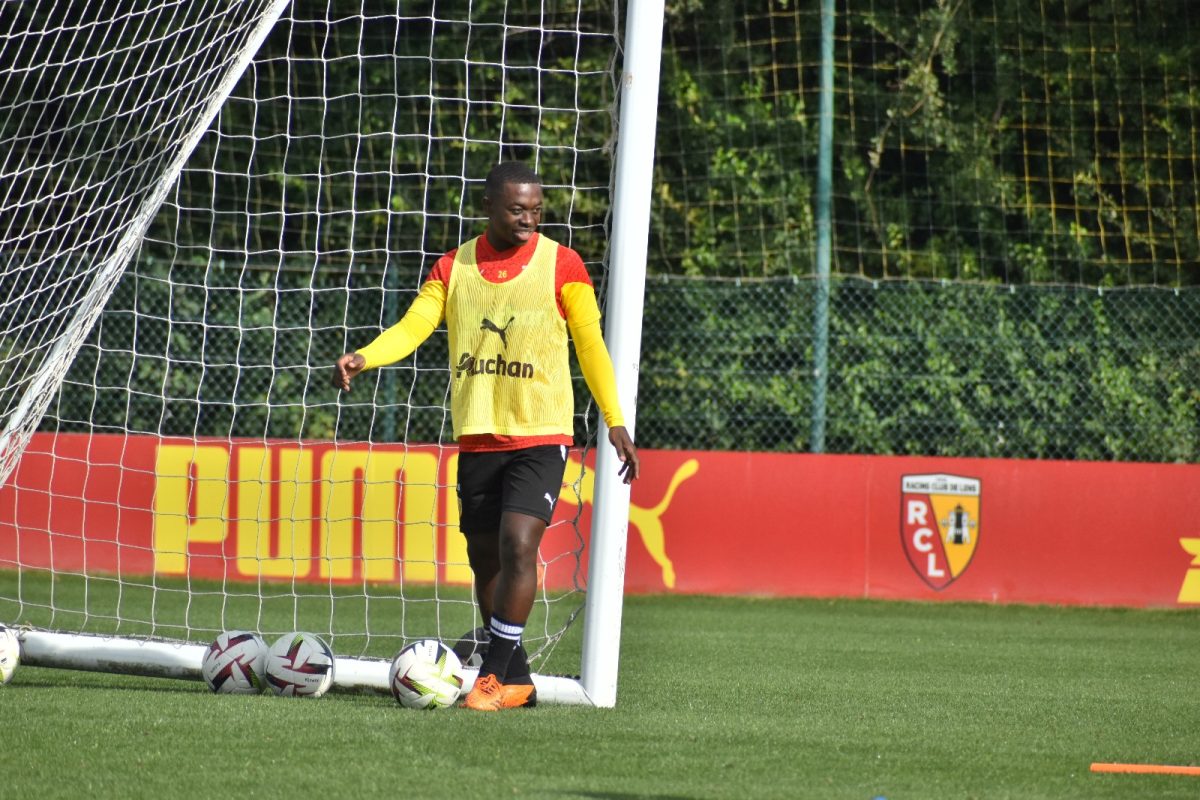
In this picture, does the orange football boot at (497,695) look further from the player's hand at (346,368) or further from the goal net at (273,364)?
the goal net at (273,364)

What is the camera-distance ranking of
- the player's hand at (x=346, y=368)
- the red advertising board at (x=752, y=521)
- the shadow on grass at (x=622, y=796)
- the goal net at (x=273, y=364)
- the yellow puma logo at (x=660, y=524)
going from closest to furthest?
the shadow on grass at (x=622, y=796), the player's hand at (x=346, y=368), the goal net at (x=273, y=364), the red advertising board at (x=752, y=521), the yellow puma logo at (x=660, y=524)

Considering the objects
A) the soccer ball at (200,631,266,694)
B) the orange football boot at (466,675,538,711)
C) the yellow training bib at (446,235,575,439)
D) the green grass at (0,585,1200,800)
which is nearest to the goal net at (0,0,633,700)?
the green grass at (0,585,1200,800)

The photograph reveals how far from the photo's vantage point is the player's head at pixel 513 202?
550 cm

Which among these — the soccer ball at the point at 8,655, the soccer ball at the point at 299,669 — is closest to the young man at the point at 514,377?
the soccer ball at the point at 299,669

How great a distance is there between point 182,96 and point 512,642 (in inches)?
147

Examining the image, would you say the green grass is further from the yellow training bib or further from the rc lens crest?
the rc lens crest

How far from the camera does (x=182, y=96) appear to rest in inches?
306

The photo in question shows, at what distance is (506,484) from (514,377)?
38 centimetres

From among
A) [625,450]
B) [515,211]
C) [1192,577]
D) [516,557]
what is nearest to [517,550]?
[516,557]

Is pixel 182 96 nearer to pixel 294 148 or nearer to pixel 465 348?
pixel 465 348

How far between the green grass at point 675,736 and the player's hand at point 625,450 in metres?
0.85

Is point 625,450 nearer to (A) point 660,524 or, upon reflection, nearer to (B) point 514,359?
(B) point 514,359

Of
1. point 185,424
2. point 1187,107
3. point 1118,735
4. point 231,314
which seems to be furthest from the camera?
point 1187,107

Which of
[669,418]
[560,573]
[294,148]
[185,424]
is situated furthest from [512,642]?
[294,148]
